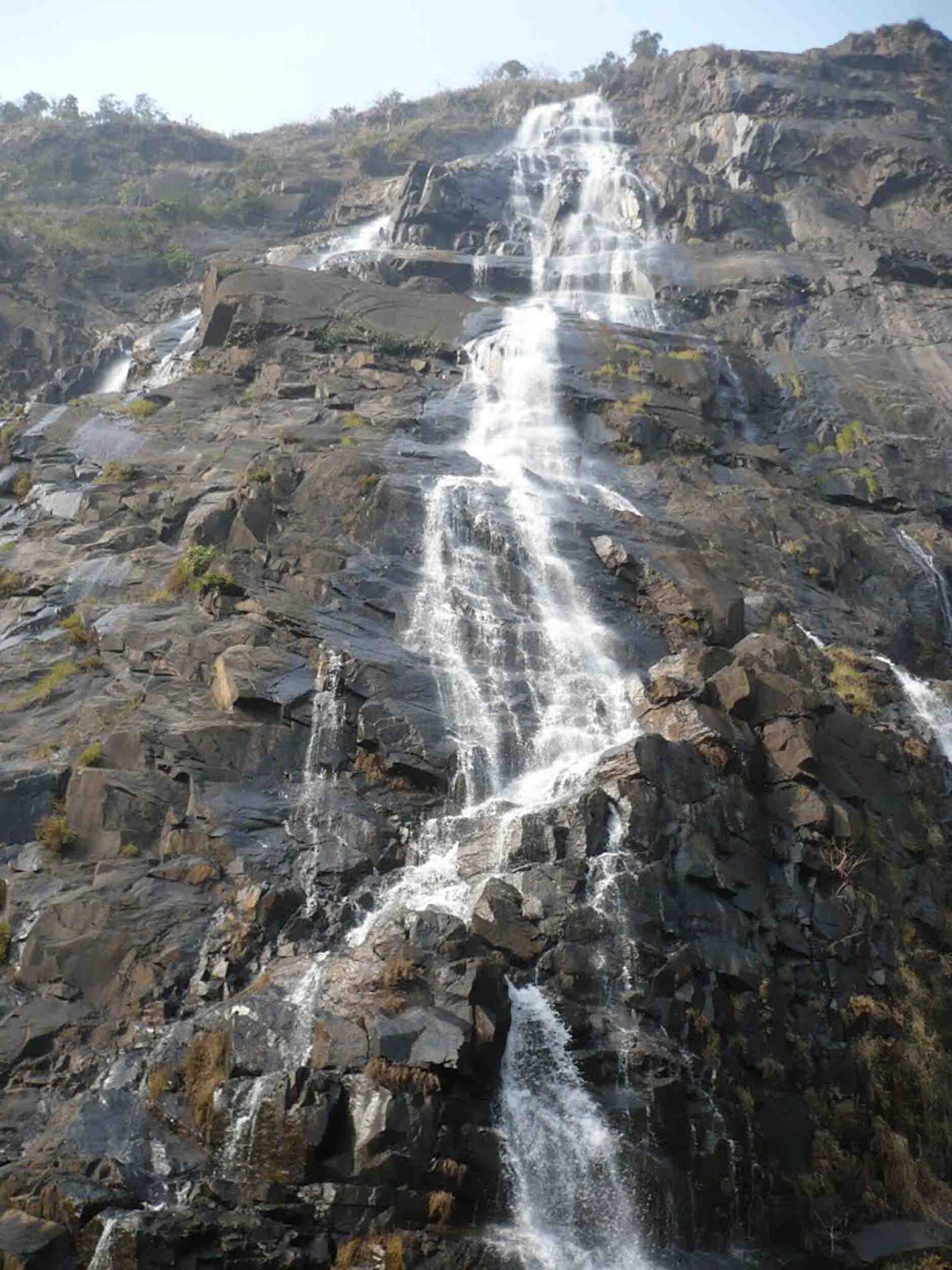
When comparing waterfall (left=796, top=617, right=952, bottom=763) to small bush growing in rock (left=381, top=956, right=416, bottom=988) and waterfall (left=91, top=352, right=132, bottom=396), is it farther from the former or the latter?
waterfall (left=91, top=352, right=132, bottom=396)

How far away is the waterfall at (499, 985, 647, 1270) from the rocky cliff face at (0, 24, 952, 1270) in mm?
53

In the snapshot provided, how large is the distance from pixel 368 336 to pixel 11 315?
17378 mm

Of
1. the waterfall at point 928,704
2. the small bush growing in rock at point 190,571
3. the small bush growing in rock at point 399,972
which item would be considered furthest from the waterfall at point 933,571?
the small bush growing in rock at point 399,972

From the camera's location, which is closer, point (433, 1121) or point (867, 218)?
point (433, 1121)

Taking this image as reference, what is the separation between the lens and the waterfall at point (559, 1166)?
11672 mm

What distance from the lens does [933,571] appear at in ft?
90.7

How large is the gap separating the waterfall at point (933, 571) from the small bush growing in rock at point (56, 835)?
70.6 ft

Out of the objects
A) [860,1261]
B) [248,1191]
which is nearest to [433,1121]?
[248,1191]

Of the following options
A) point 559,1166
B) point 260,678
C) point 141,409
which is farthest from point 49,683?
point 141,409

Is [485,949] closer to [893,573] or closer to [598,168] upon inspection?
[893,573]

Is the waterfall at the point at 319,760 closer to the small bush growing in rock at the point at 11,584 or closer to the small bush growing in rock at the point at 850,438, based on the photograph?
the small bush growing in rock at the point at 11,584

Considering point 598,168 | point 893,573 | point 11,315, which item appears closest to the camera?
point 893,573

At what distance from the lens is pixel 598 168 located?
54.8 m

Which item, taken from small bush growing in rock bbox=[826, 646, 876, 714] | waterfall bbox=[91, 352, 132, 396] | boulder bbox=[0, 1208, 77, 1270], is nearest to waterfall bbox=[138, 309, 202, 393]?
waterfall bbox=[91, 352, 132, 396]
